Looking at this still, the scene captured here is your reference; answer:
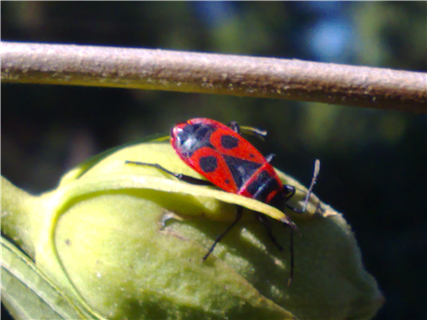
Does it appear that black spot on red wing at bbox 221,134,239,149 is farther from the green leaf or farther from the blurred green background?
the blurred green background

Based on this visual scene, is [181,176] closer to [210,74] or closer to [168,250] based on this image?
[168,250]

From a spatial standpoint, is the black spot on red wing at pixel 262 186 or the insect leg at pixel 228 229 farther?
the black spot on red wing at pixel 262 186

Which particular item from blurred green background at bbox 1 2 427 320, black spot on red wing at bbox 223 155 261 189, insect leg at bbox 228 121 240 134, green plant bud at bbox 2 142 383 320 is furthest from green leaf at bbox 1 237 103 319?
→ blurred green background at bbox 1 2 427 320

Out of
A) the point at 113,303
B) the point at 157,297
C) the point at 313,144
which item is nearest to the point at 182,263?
the point at 157,297

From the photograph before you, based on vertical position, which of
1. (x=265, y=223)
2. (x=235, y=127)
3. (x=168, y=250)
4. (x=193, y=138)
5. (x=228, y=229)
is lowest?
(x=168, y=250)

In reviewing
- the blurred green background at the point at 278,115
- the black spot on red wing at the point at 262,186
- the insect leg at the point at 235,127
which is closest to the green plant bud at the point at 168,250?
the black spot on red wing at the point at 262,186

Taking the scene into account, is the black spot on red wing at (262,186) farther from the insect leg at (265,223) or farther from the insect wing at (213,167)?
the insect leg at (265,223)

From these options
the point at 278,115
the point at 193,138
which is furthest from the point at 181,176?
the point at 278,115
